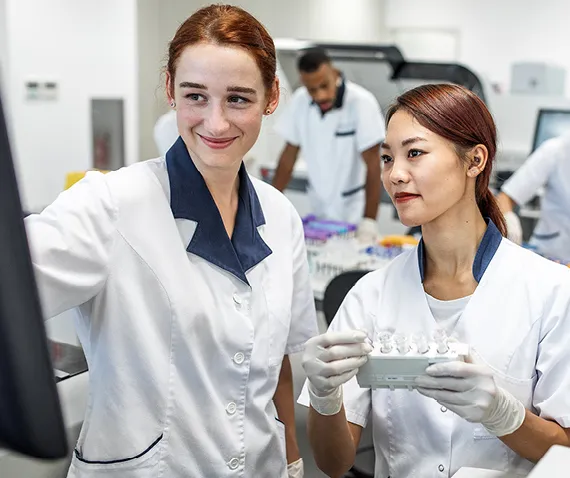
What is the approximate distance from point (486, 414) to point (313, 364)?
11.4 inches

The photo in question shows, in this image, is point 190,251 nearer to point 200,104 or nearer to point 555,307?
point 200,104

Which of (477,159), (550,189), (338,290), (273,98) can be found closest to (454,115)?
(477,159)

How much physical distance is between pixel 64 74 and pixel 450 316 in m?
3.29

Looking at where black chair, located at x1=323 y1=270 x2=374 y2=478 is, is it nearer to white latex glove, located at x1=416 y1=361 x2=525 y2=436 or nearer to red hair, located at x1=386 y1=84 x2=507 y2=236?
red hair, located at x1=386 y1=84 x2=507 y2=236

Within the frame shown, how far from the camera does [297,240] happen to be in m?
1.52

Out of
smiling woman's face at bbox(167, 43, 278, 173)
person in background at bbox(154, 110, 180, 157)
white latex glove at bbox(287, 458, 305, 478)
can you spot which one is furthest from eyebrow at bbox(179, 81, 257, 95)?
person in background at bbox(154, 110, 180, 157)

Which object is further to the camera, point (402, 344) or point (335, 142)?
point (335, 142)

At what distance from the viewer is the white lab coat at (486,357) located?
51.1 inches

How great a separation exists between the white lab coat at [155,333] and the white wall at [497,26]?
5877mm

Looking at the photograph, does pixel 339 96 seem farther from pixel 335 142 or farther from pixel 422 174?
pixel 422 174

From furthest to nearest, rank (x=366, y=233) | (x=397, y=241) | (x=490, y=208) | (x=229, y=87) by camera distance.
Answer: (x=366, y=233), (x=397, y=241), (x=490, y=208), (x=229, y=87)

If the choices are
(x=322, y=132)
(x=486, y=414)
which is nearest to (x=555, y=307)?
(x=486, y=414)

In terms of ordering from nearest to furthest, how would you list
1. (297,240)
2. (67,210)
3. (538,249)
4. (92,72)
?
1. (67,210)
2. (297,240)
3. (538,249)
4. (92,72)

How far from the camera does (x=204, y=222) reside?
51.8 inches
